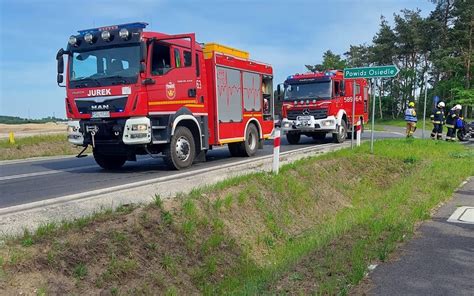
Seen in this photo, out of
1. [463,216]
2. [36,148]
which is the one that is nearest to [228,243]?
[463,216]

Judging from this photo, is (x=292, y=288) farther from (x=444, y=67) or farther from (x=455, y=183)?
(x=444, y=67)

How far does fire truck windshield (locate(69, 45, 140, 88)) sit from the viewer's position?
32.9ft

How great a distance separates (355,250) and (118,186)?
5190 mm

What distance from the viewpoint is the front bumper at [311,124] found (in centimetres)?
1891

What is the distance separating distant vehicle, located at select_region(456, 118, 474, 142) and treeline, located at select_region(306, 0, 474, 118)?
21.1 metres

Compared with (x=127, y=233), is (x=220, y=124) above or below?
above

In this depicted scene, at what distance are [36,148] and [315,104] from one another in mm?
12933

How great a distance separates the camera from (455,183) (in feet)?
30.8

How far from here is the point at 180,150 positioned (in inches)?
438

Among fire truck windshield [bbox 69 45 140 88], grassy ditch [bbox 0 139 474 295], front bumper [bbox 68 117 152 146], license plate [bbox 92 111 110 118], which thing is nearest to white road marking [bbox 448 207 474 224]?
grassy ditch [bbox 0 139 474 295]

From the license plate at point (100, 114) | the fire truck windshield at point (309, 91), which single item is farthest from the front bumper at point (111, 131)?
the fire truck windshield at point (309, 91)

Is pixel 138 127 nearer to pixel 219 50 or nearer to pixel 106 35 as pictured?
pixel 106 35

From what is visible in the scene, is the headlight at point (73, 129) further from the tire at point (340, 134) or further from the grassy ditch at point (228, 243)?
the tire at point (340, 134)

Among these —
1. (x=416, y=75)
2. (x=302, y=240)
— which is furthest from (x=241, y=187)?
(x=416, y=75)
